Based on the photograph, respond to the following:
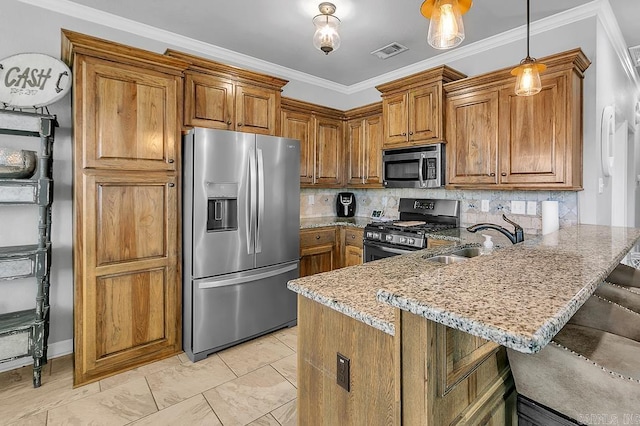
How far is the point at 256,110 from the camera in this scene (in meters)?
3.19

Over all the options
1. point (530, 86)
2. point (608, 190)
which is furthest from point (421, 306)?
point (608, 190)

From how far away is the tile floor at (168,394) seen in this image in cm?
198

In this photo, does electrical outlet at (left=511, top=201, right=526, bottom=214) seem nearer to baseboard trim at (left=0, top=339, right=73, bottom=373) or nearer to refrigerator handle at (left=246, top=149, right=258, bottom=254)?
refrigerator handle at (left=246, top=149, right=258, bottom=254)

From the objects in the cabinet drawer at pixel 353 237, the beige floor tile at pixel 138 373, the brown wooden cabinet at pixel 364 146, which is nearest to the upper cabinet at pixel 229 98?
the brown wooden cabinet at pixel 364 146

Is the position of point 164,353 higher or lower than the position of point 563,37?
lower

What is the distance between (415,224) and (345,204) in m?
1.28

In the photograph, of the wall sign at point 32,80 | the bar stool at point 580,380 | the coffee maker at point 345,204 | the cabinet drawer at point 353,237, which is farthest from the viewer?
the coffee maker at point 345,204

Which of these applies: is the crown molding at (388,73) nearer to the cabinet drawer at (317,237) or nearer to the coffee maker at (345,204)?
the coffee maker at (345,204)

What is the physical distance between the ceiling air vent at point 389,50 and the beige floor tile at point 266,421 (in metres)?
3.25

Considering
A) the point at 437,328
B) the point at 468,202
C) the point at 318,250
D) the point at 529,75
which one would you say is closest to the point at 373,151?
the point at 468,202

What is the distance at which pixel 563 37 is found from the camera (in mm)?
2762

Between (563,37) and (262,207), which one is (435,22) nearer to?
(262,207)

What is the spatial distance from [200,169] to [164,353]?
148 centimetres

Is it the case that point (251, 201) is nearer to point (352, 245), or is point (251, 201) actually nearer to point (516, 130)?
point (352, 245)
